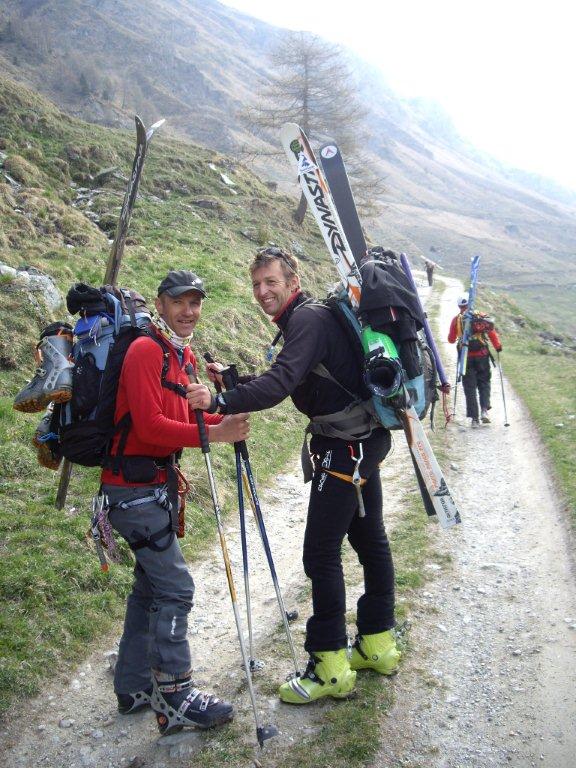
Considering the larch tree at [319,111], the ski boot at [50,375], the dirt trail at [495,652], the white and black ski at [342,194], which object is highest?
the larch tree at [319,111]

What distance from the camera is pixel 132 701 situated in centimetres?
477

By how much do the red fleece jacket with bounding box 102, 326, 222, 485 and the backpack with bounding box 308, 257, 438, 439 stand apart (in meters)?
1.17

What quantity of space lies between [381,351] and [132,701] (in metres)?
3.48

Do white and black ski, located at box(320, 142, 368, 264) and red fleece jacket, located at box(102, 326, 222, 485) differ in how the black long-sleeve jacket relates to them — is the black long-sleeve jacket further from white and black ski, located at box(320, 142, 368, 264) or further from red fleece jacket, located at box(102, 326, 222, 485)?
white and black ski, located at box(320, 142, 368, 264)

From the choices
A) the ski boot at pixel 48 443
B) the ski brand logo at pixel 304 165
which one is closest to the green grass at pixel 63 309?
the ski boot at pixel 48 443

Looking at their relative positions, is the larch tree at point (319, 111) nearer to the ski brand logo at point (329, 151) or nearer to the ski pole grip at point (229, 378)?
the ski brand logo at point (329, 151)

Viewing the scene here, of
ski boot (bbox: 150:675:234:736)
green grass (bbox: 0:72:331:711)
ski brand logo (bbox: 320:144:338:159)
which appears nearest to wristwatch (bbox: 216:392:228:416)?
ski boot (bbox: 150:675:234:736)

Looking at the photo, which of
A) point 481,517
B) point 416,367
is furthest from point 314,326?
point 481,517

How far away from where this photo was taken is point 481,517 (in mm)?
9125

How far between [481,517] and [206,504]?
4277mm

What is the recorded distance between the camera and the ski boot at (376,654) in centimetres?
511

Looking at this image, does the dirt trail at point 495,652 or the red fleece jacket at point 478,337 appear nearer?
the dirt trail at point 495,652

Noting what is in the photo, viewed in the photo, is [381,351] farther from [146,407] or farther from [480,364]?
[480,364]

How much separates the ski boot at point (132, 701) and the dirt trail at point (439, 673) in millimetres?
63
